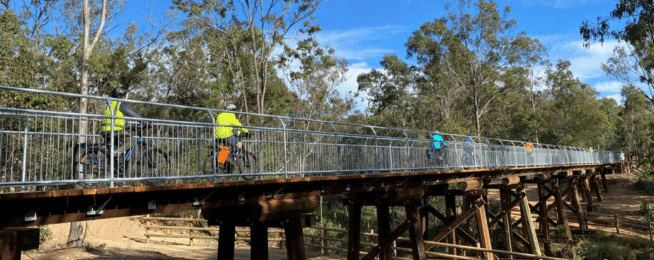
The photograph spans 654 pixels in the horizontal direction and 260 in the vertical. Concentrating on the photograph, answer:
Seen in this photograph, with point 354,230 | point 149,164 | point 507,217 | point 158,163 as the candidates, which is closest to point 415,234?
point 354,230

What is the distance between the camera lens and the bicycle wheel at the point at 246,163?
6.44 m

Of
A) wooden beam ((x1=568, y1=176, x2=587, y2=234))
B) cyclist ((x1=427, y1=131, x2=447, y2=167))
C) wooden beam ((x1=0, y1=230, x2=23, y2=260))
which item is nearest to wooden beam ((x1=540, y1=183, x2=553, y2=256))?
wooden beam ((x1=568, y1=176, x2=587, y2=234))

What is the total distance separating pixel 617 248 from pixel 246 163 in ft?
53.0

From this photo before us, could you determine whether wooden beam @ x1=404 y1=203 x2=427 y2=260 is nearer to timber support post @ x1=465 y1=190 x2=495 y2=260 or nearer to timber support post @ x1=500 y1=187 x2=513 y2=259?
timber support post @ x1=465 y1=190 x2=495 y2=260

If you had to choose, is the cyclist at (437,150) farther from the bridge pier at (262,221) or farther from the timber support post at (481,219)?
the bridge pier at (262,221)

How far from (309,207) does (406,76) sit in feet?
108

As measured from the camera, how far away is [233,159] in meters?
6.34

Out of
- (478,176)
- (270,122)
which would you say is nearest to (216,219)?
(478,176)

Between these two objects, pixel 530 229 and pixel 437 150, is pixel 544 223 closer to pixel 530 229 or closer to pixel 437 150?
pixel 530 229

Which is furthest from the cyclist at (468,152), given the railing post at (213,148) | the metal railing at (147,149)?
the railing post at (213,148)

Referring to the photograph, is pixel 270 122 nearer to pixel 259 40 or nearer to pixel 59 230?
pixel 259 40

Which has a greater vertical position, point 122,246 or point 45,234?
point 45,234

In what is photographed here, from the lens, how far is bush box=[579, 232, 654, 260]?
16.8m

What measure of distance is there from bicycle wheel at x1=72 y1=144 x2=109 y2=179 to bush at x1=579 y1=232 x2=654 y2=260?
17.3 m
